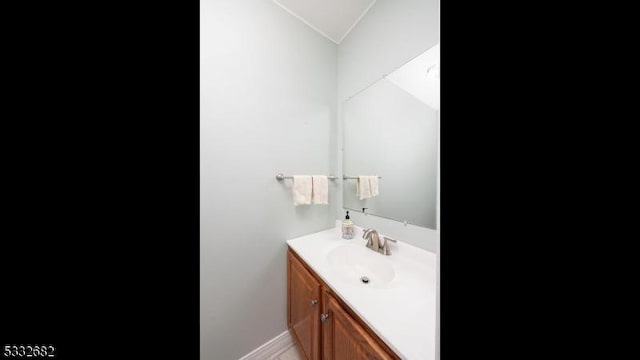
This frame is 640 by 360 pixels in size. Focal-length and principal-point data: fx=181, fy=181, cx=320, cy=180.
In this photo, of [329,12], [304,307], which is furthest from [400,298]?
[329,12]

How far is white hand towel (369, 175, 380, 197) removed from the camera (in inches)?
47.6

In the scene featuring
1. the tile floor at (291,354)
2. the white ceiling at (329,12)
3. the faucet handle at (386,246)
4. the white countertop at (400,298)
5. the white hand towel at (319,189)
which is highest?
the white ceiling at (329,12)

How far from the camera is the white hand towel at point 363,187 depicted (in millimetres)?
1255

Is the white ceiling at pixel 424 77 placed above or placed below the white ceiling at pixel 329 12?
below

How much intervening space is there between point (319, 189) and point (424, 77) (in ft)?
2.82

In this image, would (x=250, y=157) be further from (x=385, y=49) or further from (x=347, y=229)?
(x=385, y=49)

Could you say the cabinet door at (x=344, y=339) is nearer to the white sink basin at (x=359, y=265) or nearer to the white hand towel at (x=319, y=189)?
the white sink basin at (x=359, y=265)

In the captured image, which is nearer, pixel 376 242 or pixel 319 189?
pixel 376 242

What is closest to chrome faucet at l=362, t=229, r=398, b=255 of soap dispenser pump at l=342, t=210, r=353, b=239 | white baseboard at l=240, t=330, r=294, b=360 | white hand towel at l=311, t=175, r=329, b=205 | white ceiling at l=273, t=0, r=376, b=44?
Result: soap dispenser pump at l=342, t=210, r=353, b=239

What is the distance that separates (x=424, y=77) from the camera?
0.90m

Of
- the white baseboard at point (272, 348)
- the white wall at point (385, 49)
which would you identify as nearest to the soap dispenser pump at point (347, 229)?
the white wall at point (385, 49)

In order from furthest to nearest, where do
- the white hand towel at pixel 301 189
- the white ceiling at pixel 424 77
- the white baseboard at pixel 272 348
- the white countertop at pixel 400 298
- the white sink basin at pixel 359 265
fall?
the white hand towel at pixel 301 189 < the white baseboard at pixel 272 348 < the white sink basin at pixel 359 265 < the white ceiling at pixel 424 77 < the white countertop at pixel 400 298
